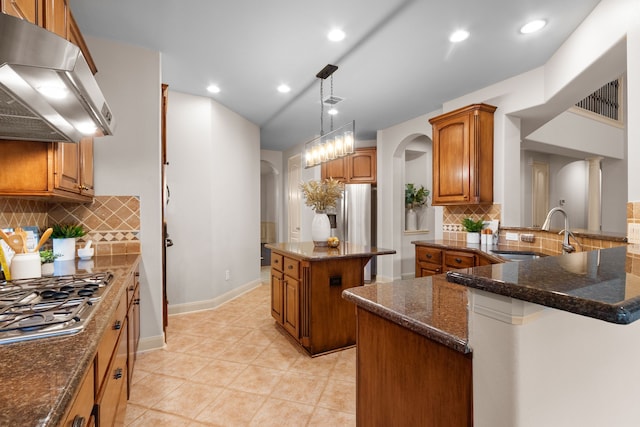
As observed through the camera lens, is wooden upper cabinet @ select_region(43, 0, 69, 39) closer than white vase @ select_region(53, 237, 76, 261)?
Yes

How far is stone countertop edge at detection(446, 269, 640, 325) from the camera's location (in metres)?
0.49

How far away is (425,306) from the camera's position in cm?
111

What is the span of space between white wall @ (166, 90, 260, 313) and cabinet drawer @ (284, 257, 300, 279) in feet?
4.54

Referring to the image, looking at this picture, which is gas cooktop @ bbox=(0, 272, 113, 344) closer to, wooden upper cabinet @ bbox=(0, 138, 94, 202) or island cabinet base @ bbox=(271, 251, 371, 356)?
wooden upper cabinet @ bbox=(0, 138, 94, 202)

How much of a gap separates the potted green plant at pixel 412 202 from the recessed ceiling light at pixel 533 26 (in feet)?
10.4

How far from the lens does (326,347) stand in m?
2.69

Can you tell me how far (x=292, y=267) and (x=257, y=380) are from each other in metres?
0.96

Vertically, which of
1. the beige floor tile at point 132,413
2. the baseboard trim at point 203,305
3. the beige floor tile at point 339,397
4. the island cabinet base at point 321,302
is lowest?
the beige floor tile at point 339,397

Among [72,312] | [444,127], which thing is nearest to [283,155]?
[444,127]

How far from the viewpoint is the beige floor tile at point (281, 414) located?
1.80 m

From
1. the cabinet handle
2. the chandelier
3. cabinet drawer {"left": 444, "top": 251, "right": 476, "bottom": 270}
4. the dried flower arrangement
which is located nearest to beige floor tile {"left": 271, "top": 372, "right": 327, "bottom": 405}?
the cabinet handle

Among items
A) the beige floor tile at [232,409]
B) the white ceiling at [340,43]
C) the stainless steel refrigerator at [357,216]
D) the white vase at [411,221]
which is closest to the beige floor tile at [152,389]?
the beige floor tile at [232,409]

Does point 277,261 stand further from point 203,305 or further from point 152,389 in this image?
point 152,389

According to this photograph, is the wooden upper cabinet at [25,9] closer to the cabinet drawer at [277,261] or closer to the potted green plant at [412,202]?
the cabinet drawer at [277,261]
